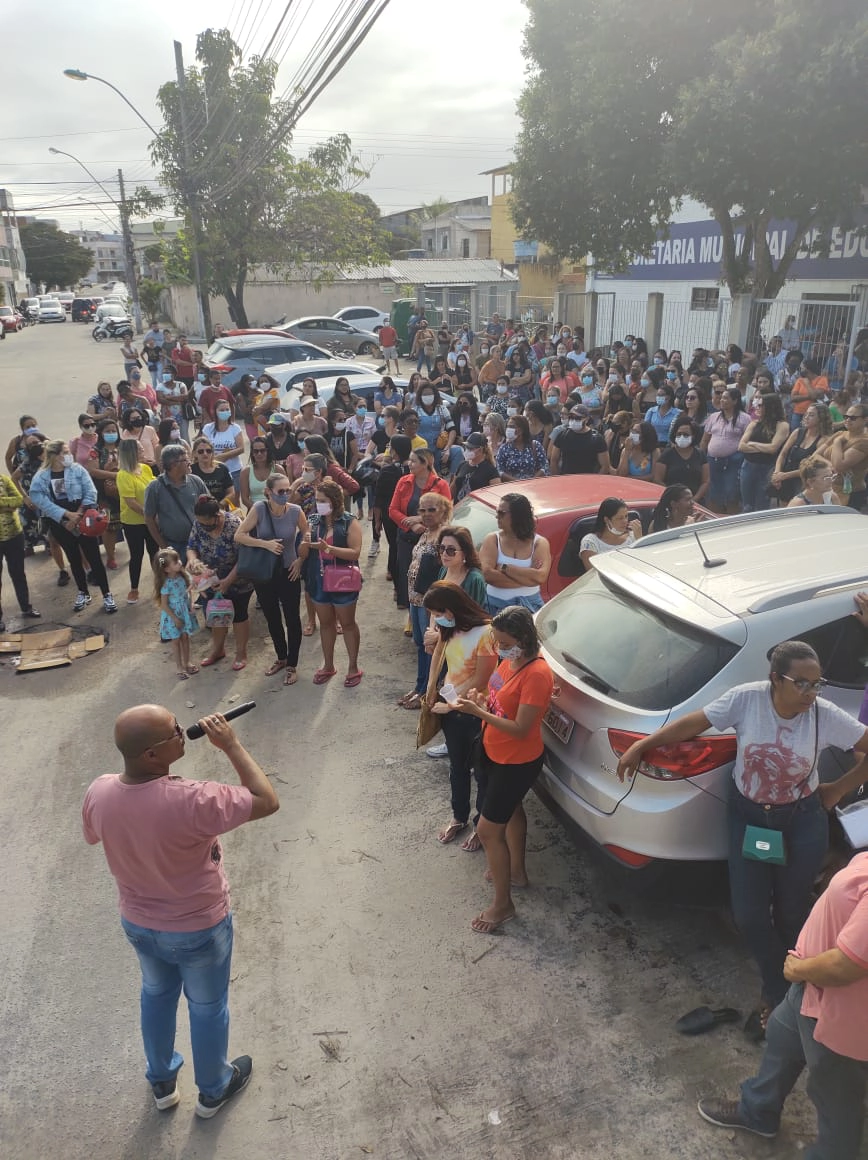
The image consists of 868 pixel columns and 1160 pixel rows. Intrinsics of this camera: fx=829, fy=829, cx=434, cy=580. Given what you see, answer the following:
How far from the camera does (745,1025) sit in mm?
3387

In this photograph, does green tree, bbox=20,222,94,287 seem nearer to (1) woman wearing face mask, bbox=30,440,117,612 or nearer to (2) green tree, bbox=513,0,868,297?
(2) green tree, bbox=513,0,868,297

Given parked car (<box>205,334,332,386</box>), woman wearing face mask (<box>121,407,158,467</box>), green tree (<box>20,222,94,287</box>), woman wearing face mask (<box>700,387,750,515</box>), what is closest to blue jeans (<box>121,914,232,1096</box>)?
woman wearing face mask (<box>121,407,158,467</box>)

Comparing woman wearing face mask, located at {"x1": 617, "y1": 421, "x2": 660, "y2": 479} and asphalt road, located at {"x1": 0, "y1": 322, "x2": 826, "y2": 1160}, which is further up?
woman wearing face mask, located at {"x1": 617, "y1": 421, "x2": 660, "y2": 479}

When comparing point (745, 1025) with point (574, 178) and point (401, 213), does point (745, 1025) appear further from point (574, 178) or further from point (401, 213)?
point (401, 213)

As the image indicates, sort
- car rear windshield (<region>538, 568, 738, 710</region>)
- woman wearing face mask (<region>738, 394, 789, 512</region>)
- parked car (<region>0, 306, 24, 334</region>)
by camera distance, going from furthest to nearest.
Result: parked car (<region>0, 306, 24, 334</region>) < woman wearing face mask (<region>738, 394, 789, 512</region>) < car rear windshield (<region>538, 568, 738, 710</region>)

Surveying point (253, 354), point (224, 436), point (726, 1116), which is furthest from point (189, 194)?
point (726, 1116)

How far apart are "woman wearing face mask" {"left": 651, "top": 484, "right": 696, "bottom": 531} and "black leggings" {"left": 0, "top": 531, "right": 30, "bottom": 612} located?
558 centimetres

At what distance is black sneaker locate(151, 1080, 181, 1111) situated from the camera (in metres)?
3.12

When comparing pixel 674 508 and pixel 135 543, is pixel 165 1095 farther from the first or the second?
pixel 135 543

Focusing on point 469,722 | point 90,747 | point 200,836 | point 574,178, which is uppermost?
point 574,178

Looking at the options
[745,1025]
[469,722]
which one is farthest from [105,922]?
[745,1025]

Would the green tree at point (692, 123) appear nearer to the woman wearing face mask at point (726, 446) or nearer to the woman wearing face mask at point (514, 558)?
the woman wearing face mask at point (726, 446)

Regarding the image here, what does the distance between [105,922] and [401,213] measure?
299 ft

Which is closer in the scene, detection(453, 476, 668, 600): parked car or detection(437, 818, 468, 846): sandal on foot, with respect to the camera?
detection(437, 818, 468, 846): sandal on foot
